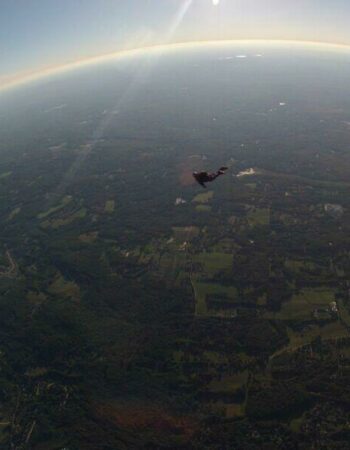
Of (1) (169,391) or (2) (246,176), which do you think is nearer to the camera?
(1) (169,391)

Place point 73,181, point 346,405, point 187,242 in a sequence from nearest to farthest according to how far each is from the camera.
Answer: point 346,405
point 187,242
point 73,181

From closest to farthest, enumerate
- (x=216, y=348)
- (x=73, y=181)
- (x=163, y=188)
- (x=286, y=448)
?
(x=286, y=448)
(x=216, y=348)
(x=163, y=188)
(x=73, y=181)

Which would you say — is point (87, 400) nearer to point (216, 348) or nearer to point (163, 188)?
point (216, 348)

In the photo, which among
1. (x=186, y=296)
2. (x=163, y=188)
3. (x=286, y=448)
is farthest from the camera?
(x=163, y=188)

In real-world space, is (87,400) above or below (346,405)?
above

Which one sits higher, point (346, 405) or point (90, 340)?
point (90, 340)

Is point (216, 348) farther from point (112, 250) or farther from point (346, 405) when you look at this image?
point (112, 250)

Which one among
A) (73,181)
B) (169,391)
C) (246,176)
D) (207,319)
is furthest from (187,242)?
(73,181)

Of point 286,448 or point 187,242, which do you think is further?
point 187,242

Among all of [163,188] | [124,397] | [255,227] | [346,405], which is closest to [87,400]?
[124,397]
